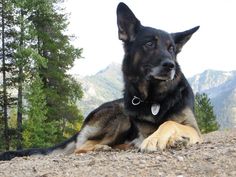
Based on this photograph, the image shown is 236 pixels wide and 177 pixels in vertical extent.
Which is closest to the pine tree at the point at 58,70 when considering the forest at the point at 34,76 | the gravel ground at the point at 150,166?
the forest at the point at 34,76

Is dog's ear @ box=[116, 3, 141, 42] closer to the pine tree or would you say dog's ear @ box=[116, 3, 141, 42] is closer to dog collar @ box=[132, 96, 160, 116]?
dog collar @ box=[132, 96, 160, 116]

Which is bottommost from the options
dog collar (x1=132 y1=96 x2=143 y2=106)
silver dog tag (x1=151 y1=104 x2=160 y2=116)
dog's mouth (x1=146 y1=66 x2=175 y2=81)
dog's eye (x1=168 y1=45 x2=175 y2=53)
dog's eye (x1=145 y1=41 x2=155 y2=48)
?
silver dog tag (x1=151 y1=104 x2=160 y2=116)

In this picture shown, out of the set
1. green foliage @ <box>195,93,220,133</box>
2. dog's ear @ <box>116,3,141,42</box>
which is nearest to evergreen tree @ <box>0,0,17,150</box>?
green foliage @ <box>195,93,220,133</box>

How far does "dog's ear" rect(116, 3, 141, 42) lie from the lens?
8.20 m

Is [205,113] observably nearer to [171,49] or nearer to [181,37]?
[181,37]

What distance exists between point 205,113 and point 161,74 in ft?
139

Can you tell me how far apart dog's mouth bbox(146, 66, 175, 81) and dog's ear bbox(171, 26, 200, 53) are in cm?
82

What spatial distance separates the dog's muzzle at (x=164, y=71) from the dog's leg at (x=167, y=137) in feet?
2.68

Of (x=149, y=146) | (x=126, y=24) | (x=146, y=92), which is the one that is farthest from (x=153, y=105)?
(x=149, y=146)

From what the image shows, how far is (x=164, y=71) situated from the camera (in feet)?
24.8

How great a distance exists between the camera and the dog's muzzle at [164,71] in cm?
746

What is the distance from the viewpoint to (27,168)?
6348 mm

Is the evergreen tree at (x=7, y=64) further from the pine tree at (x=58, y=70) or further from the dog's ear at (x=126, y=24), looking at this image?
the dog's ear at (x=126, y=24)

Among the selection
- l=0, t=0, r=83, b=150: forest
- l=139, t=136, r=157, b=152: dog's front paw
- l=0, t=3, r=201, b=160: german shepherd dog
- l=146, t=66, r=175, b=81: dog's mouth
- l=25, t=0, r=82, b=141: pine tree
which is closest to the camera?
l=139, t=136, r=157, b=152: dog's front paw
